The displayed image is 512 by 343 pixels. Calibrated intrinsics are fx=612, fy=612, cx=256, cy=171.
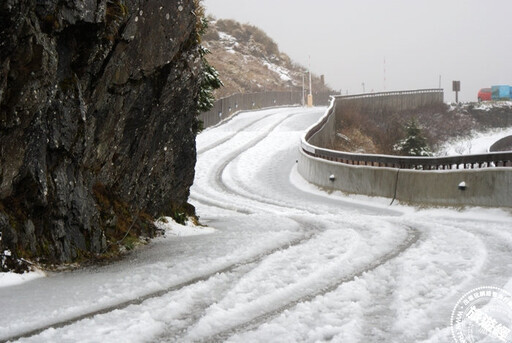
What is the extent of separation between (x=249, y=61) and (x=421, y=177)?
80546 millimetres

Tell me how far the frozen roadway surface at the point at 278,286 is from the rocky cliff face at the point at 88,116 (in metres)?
0.92

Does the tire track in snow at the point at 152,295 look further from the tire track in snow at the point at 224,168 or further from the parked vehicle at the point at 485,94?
the parked vehicle at the point at 485,94

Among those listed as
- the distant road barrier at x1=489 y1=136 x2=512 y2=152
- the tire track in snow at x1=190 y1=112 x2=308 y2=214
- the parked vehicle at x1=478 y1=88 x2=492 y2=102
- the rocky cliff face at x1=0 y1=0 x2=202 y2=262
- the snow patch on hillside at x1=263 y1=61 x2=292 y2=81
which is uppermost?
the snow patch on hillside at x1=263 y1=61 x2=292 y2=81

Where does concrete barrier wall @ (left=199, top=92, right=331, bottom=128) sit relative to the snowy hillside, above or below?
below

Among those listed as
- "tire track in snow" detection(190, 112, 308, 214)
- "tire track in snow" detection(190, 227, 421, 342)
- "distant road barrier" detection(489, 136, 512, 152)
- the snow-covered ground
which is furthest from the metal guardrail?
"distant road barrier" detection(489, 136, 512, 152)

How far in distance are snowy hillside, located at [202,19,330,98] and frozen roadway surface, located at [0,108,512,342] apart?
67.9 metres

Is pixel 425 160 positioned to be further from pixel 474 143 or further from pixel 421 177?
pixel 474 143

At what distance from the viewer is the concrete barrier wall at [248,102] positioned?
165 ft

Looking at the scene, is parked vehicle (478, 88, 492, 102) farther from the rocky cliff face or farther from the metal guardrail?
the rocky cliff face

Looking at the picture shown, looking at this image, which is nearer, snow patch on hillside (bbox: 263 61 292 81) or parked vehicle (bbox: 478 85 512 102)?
parked vehicle (bbox: 478 85 512 102)

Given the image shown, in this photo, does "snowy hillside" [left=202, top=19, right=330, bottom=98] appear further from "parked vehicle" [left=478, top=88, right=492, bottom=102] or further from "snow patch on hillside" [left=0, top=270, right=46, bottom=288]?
"snow patch on hillside" [left=0, top=270, right=46, bottom=288]

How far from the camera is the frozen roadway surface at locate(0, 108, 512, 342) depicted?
599cm

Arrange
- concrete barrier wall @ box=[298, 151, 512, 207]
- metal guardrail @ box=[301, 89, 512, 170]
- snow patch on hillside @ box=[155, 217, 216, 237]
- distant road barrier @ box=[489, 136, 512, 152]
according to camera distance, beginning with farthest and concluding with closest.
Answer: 1. distant road barrier @ box=[489, 136, 512, 152]
2. metal guardrail @ box=[301, 89, 512, 170]
3. concrete barrier wall @ box=[298, 151, 512, 207]
4. snow patch on hillside @ box=[155, 217, 216, 237]

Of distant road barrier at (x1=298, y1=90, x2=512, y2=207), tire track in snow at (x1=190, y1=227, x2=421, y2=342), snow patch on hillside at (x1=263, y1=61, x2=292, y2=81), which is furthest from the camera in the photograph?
snow patch on hillside at (x1=263, y1=61, x2=292, y2=81)
